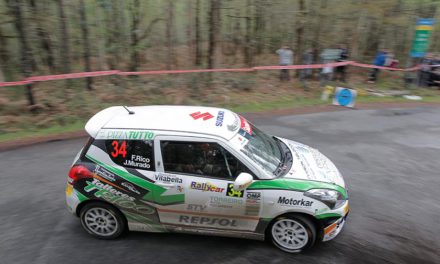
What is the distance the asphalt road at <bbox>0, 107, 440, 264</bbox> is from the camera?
4520mm

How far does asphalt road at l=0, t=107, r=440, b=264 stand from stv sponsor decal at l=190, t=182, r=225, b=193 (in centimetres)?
86

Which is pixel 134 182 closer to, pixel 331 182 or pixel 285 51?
pixel 331 182

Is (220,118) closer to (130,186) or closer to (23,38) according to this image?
(130,186)

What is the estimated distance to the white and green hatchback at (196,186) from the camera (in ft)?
14.3

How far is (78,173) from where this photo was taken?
15.1 feet

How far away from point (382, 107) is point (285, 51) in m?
4.98

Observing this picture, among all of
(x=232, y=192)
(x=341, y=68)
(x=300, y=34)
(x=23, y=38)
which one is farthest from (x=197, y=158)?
(x=300, y=34)

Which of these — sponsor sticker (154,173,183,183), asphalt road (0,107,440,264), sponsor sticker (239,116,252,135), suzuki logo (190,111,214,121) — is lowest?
asphalt road (0,107,440,264)

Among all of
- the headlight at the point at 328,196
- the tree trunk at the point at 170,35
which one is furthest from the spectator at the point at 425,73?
the headlight at the point at 328,196

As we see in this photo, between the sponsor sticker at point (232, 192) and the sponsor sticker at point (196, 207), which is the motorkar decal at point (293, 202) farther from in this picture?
the sponsor sticker at point (196, 207)

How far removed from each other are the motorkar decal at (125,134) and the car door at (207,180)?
0.16 meters

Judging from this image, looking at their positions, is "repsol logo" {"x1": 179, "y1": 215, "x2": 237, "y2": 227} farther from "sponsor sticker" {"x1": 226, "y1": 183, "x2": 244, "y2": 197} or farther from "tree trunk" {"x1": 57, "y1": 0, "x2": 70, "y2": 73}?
"tree trunk" {"x1": 57, "y1": 0, "x2": 70, "y2": 73}

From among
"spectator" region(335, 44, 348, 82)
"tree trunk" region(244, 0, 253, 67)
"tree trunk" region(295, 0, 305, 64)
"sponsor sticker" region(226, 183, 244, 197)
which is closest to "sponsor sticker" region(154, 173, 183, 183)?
"sponsor sticker" region(226, 183, 244, 197)

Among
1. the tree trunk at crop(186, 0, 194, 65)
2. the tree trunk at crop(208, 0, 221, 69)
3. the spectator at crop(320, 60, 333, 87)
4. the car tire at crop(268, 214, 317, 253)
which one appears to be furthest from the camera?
the tree trunk at crop(186, 0, 194, 65)
